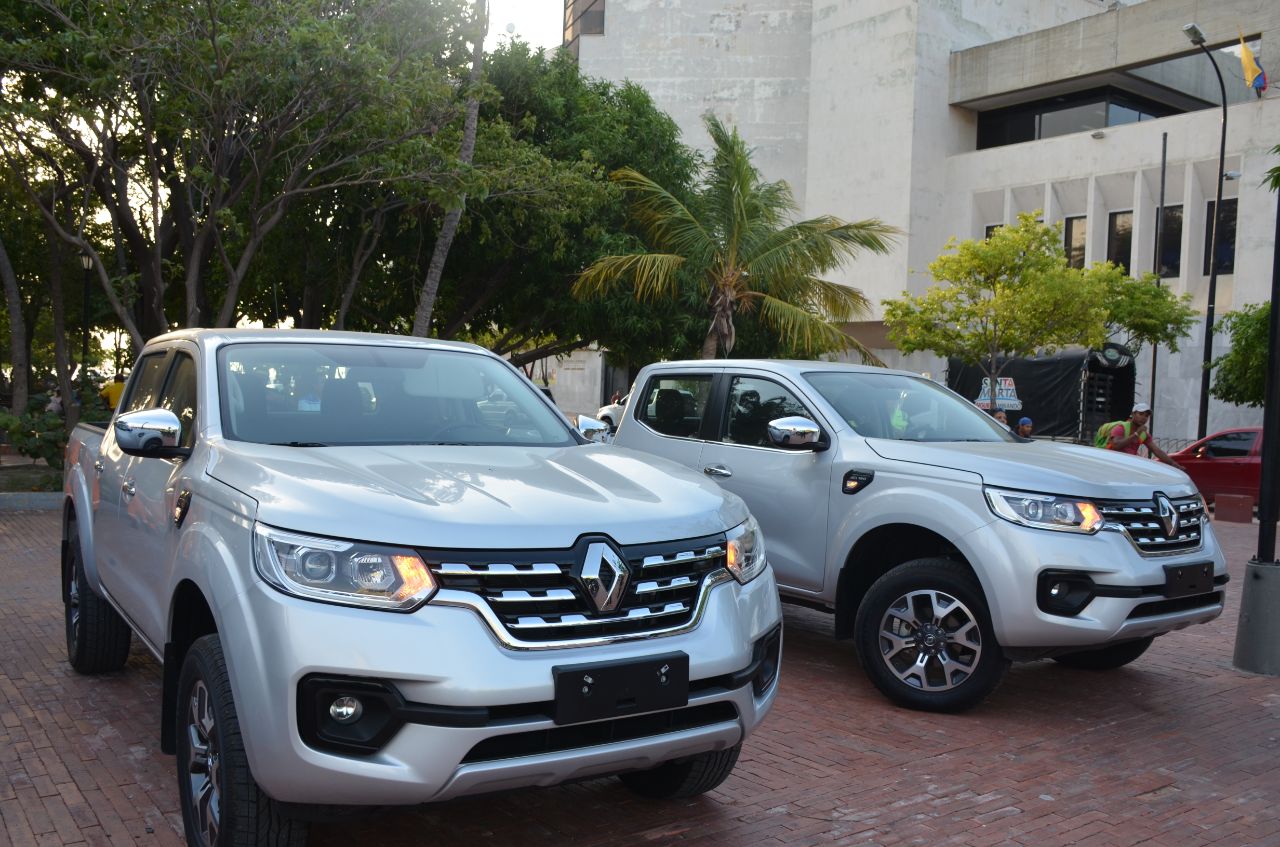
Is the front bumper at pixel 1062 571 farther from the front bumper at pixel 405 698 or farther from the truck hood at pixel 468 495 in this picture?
the front bumper at pixel 405 698

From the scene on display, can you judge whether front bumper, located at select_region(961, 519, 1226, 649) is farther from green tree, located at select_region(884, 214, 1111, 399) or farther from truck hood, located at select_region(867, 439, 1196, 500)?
green tree, located at select_region(884, 214, 1111, 399)

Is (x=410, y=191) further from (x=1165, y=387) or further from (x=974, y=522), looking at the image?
(x=1165, y=387)

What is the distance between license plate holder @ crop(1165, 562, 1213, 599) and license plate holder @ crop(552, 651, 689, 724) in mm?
3277

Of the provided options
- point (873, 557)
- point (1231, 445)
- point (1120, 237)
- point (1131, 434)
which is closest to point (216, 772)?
point (873, 557)

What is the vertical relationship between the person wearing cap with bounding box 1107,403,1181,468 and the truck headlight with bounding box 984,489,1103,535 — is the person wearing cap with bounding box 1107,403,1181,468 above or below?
below

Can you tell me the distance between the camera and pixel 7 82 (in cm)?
1634

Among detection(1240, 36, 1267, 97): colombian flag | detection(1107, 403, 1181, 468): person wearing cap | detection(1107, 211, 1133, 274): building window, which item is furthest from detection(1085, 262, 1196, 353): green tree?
detection(1107, 403, 1181, 468): person wearing cap

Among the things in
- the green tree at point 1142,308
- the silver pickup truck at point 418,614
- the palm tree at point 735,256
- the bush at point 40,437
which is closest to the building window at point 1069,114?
the green tree at point 1142,308

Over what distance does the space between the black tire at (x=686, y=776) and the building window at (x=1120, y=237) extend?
35.4 metres

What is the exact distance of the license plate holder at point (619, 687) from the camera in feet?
10.1

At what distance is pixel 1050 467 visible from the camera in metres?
5.63

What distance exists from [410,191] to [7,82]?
19.6 ft

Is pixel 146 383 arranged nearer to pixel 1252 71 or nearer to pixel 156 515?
pixel 156 515

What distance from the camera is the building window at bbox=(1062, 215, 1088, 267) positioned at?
37.2m
